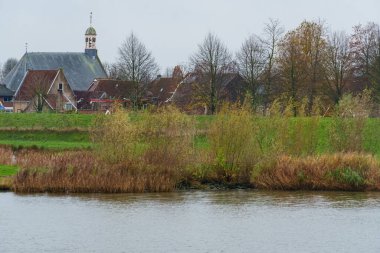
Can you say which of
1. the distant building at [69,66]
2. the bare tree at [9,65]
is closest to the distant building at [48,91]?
the distant building at [69,66]

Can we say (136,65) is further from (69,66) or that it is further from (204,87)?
(69,66)

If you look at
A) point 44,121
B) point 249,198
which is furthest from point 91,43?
point 249,198

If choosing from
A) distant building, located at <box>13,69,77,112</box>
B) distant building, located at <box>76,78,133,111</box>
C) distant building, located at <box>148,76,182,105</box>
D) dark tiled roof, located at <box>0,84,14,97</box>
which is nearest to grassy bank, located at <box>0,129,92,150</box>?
distant building, located at <box>76,78,133,111</box>

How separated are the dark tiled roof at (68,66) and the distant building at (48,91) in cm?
545

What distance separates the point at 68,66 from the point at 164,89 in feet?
65.6

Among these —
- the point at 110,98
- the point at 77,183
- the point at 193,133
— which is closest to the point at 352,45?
the point at 110,98

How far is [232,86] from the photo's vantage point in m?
78.8

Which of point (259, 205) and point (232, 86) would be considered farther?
point (232, 86)

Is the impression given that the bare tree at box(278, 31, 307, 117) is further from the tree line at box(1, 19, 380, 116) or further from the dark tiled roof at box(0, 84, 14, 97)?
the dark tiled roof at box(0, 84, 14, 97)

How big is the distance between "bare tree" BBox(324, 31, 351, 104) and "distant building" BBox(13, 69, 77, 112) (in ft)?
109

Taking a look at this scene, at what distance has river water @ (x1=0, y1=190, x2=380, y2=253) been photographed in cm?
2566

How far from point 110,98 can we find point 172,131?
56236 mm

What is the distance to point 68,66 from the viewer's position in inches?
4264

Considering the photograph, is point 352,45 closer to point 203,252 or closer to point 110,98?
point 110,98
